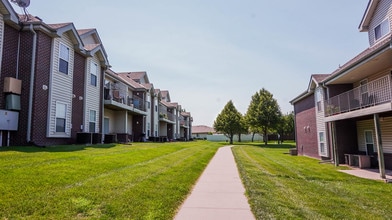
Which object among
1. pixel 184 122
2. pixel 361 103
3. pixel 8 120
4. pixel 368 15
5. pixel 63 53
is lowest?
pixel 8 120

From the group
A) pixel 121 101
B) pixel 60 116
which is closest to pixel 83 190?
pixel 60 116

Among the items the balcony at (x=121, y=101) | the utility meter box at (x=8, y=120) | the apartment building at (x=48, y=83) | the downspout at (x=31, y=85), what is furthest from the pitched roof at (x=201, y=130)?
the utility meter box at (x=8, y=120)

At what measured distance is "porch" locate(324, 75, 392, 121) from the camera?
10133 mm

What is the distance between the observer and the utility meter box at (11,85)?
10.5m

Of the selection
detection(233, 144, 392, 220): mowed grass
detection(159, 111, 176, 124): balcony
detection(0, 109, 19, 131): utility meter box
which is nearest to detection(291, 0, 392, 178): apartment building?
detection(233, 144, 392, 220): mowed grass

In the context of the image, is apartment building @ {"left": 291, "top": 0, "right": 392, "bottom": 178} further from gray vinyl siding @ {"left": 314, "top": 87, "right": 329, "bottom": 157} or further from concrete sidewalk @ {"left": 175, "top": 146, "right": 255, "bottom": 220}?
concrete sidewalk @ {"left": 175, "top": 146, "right": 255, "bottom": 220}

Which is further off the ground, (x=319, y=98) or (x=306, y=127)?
(x=319, y=98)

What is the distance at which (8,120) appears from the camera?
10500 mm

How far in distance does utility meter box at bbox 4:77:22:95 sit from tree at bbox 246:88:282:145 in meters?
32.2

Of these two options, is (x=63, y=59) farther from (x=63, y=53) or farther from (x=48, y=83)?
(x=48, y=83)

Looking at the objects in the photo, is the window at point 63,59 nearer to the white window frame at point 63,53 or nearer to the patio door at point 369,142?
the white window frame at point 63,53

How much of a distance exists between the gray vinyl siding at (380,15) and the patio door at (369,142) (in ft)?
16.6

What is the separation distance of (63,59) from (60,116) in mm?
3057

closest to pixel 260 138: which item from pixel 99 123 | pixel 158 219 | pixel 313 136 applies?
pixel 313 136
